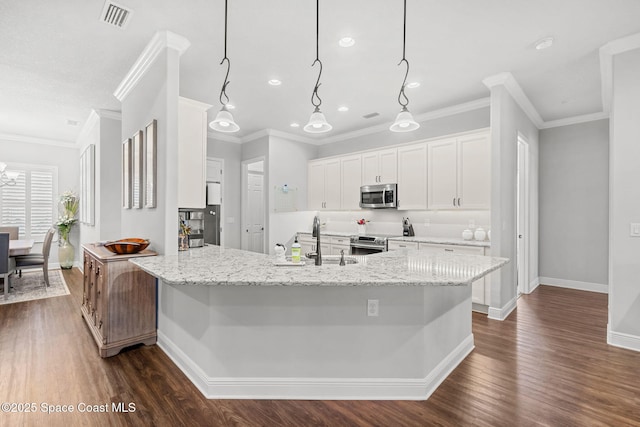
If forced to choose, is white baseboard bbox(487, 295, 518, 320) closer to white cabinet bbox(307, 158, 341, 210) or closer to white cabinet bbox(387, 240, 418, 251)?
white cabinet bbox(387, 240, 418, 251)

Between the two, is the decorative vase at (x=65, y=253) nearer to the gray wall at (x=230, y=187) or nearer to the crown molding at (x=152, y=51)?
the gray wall at (x=230, y=187)

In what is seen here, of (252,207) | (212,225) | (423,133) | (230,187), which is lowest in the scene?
(212,225)

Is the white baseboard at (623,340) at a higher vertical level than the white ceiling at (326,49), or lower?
lower

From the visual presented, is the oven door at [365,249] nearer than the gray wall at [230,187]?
Yes

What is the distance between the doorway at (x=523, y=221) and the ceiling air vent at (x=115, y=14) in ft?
17.5

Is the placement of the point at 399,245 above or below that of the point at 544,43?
below

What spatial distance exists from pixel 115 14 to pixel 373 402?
11.7 ft

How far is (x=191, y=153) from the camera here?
327 cm

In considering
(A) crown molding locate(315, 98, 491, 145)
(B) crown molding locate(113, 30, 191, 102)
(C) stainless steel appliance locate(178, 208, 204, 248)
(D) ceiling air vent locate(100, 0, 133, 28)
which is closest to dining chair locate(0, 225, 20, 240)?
(B) crown molding locate(113, 30, 191, 102)

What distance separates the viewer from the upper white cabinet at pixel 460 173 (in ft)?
14.0

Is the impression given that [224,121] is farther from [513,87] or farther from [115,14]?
[513,87]

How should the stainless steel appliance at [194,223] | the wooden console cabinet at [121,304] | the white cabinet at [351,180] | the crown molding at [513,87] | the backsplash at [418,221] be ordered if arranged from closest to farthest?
the wooden console cabinet at [121,304] → the stainless steel appliance at [194,223] → the crown molding at [513,87] → the backsplash at [418,221] → the white cabinet at [351,180]

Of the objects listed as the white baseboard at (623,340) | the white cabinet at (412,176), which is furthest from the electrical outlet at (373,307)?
the white cabinet at (412,176)

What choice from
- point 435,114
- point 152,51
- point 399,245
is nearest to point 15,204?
point 152,51
